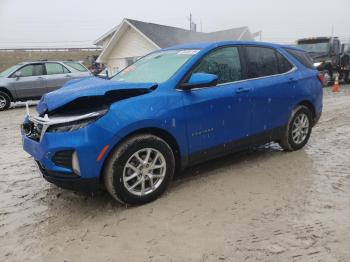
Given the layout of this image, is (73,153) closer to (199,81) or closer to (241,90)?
(199,81)

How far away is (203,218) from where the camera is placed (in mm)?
3570

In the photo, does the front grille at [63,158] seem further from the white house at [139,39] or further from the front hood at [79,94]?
the white house at [139,39]

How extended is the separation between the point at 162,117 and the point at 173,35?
73.3 feet

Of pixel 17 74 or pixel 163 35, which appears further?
pixel 163 35

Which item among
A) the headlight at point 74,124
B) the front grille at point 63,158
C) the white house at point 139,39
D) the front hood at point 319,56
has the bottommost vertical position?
the front grille at point 63,158

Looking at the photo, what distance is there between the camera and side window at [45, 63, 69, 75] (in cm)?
1405

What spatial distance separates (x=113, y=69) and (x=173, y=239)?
76.6ft

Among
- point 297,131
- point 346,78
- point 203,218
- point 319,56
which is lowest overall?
point 203,218

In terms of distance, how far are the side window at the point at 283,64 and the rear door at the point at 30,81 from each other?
1052 cm

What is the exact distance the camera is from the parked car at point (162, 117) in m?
3.54

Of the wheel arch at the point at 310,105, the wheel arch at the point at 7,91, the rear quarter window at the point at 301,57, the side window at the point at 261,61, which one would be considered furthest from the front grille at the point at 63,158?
the wheel arch at the point at 7,91

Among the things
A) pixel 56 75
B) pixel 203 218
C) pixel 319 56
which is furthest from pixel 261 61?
pixel 319 56

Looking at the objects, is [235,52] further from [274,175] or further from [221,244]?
[221,244]

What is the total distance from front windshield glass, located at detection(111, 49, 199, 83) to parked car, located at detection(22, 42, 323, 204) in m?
0.02
